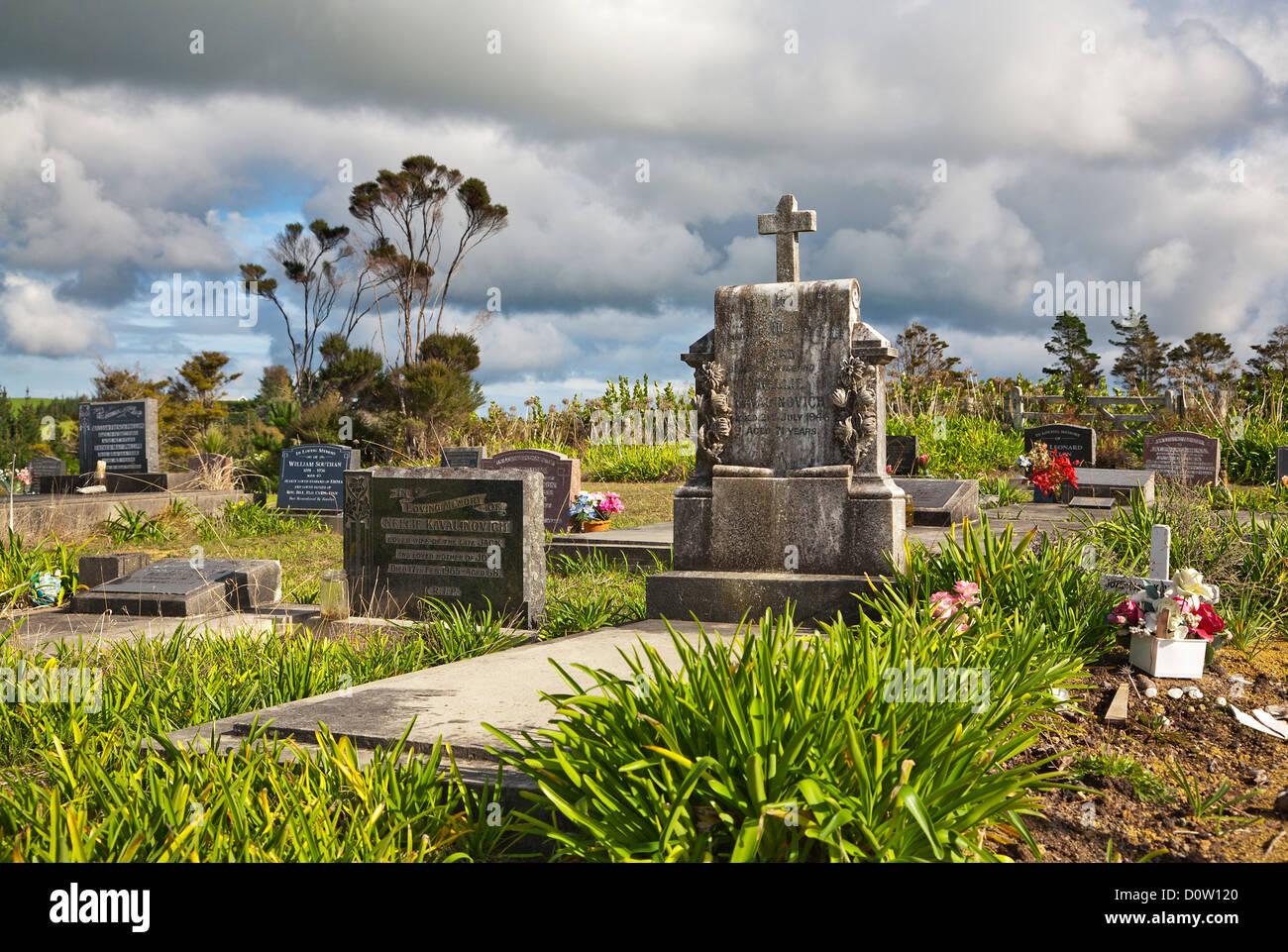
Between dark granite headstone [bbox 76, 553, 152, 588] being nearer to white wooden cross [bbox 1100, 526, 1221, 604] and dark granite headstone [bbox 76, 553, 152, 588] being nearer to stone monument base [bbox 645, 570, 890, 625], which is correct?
stone monument base [bbox 645, 570, 890, 625]

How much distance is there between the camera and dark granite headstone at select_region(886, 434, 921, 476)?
52.7ft

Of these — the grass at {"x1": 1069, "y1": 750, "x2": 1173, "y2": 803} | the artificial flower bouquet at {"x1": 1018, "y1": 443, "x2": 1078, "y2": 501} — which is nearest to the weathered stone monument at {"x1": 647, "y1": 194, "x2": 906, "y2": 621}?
the grass at {"x1": 1069, "y1": 750, "x2": 1173, "y2": 803}

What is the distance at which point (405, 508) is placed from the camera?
728cm

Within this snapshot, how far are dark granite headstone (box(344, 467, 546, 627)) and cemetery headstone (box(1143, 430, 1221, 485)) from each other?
12114 mm

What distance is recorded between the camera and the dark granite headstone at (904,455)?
632 inches

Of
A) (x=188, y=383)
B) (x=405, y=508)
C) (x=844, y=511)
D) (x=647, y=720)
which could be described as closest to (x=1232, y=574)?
(x=844, y=511)

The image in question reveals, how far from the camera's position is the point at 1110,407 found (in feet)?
77.9

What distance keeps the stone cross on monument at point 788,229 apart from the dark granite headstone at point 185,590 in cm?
479

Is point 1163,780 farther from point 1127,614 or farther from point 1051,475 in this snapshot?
point 1051,475

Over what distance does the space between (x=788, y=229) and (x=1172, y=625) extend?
3.70 m

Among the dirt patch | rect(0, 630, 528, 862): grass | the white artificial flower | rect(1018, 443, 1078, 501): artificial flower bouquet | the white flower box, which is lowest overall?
the dirt patch

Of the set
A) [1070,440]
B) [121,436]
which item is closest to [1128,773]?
[1070,440]
